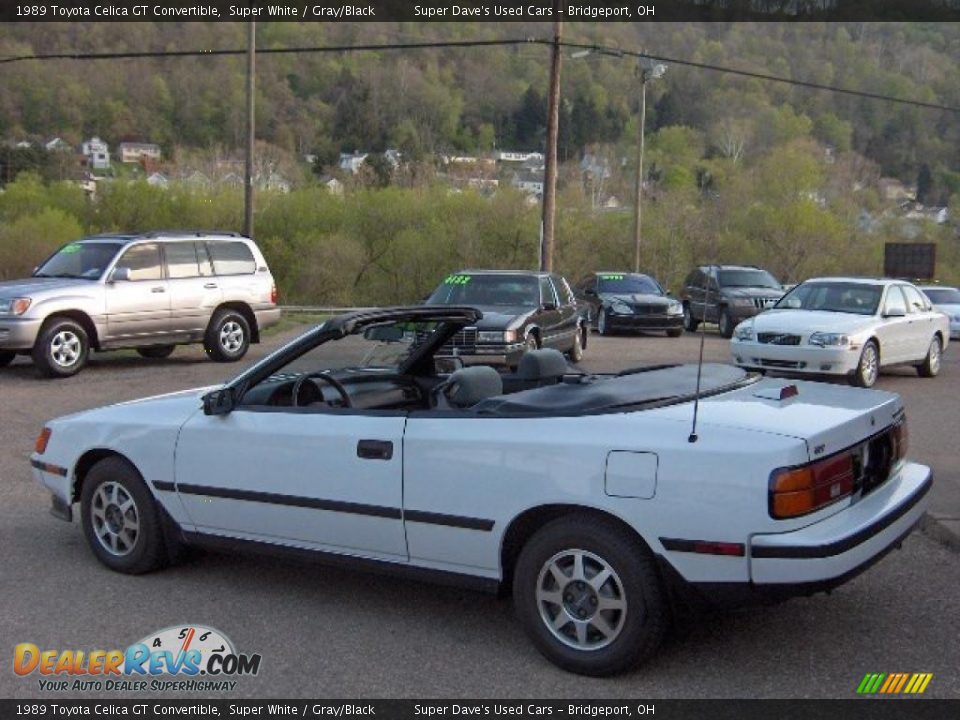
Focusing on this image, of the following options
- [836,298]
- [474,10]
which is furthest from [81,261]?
[836,298]

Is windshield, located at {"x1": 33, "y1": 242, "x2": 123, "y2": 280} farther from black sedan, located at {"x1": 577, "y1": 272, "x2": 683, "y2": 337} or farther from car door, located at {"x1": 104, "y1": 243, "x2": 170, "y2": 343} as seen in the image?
black sedan, located at {"x1": 577, "y1": 272, "x2": 683, "y2": 337}

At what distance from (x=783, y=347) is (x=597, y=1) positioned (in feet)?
42.6

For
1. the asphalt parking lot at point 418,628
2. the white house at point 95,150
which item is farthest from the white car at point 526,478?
the white house at point 95,150

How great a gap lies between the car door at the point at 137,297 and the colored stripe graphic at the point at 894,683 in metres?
12.1

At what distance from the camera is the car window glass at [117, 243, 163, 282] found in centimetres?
1466

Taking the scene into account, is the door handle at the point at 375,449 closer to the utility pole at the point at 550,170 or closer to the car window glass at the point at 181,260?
the car window glass at the point at 181,260

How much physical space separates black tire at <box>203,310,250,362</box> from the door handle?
11258 mm

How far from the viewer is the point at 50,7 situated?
2119 centimetres

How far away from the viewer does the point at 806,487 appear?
406 cm

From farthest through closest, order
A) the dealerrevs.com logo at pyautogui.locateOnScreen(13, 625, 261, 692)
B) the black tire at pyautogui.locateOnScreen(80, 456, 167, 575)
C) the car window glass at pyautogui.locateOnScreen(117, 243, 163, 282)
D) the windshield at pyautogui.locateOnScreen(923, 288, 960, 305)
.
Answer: the windshield at pyautogui.locateOnScreen(923, 288, 960, 305), the car window glass at pyautogui.locateOnScreen(117, 243, 163, 282), the black tire at pyautogui.locateOnScreen(80, 456, 167, 575), the dealerrevs.com logo at pyautogui.locateOnScreen(13, 625, 261, 692)

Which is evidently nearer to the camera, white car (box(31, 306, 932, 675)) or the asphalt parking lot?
white car (box(31, 306, 932, 675))

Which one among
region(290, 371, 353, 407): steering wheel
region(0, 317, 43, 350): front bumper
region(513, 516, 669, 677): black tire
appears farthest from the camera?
region(0, 317, 43, 350): front bumper

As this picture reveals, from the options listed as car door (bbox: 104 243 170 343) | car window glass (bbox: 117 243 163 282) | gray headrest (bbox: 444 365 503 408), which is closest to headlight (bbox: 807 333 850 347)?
car door (bbox: 104 243 170 343)

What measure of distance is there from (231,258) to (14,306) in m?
3.37
